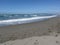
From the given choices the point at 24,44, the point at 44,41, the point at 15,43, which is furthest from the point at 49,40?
the point at 15,43

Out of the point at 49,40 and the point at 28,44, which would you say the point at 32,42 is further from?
the point at 49,40

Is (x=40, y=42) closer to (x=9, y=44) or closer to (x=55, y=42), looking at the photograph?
(x=55, y=42)

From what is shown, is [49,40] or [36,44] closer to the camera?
[36,44]

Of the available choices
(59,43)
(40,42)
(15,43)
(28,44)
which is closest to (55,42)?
(59,43)

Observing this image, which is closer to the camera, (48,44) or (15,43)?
(48,44)

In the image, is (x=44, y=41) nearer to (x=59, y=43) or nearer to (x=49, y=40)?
(x=49, y=40)

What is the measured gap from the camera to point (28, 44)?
5.12 metres

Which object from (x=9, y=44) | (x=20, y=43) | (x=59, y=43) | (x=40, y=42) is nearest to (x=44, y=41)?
(x=40, y=42)

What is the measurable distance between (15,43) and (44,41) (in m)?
1.15

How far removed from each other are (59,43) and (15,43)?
1.71 meters

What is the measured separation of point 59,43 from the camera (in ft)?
16.6

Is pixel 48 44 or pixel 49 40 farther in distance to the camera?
pixel 49 40

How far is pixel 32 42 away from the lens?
5277mm

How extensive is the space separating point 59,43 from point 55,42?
0.59 feet
